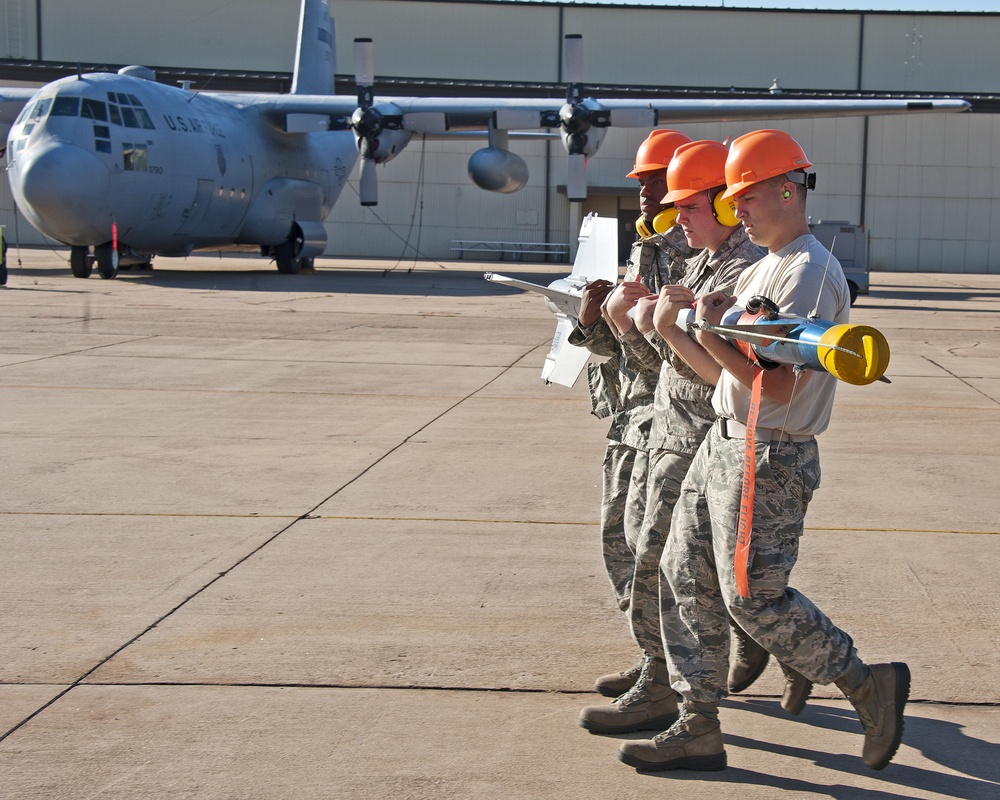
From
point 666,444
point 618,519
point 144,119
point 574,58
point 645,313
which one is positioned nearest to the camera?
point 645,313

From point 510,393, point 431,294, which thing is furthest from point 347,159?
point 510,393

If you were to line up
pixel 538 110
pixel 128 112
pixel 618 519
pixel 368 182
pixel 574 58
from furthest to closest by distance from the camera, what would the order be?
pixel 368 182 → pixel 538 110 → pixel 574 58 → pixel 128 112 → pixel 618 519

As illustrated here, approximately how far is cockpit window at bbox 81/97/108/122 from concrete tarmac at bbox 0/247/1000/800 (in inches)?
460

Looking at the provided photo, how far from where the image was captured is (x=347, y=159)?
3225 cm

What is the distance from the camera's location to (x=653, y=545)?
388cm

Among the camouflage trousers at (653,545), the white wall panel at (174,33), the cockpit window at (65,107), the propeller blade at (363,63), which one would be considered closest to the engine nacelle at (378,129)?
the propeller blade at (363,63)

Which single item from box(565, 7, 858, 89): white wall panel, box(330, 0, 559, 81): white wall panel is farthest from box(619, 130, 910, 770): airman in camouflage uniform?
box(330, 0, 559, 81): white wall panel

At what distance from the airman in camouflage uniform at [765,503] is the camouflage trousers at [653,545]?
21cm

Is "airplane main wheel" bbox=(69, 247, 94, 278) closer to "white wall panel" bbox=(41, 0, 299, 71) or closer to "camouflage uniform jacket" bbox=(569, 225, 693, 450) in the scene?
"white wall panel" bbox=(41, 0, 299, 71)

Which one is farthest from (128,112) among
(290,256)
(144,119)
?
(290,256)

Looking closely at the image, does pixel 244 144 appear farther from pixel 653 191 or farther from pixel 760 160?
pixel 760 160

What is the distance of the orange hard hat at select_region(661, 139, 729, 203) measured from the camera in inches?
148

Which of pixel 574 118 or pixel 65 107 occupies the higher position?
pixel 574 118

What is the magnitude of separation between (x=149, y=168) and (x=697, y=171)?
20.6 m
